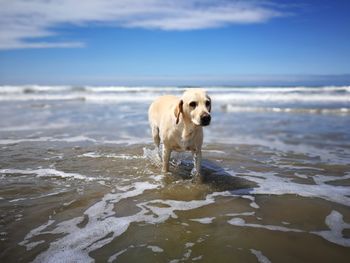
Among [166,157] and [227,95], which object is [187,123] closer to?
[166,157]

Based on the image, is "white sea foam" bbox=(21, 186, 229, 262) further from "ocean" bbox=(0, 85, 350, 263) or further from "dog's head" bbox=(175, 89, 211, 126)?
"dog's head" bbox=(175, 89, 211, 126)

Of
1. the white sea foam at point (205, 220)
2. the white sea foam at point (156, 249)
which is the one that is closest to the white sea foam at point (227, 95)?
the white sea foam at point (205, 220)

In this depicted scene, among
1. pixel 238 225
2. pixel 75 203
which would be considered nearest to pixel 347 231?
pixel 238 225

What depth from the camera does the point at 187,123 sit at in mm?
5480

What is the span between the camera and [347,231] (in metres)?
3.77

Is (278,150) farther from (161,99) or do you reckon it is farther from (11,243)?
(11,243)

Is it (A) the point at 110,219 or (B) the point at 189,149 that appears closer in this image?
(A) the point at 110,219

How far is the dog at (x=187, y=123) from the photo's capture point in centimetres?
519

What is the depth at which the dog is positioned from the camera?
5188 mm

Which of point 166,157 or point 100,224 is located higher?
point 166,157

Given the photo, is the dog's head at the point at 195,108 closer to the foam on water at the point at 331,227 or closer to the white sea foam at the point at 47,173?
the foam on water at the point at 331,227

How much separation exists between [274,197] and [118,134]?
6.32 metres

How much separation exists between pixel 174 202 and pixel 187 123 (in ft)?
4.40

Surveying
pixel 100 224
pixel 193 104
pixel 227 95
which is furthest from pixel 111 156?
pixel 227 95
